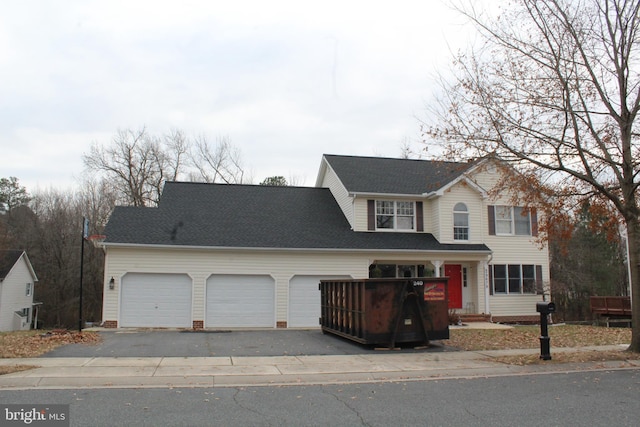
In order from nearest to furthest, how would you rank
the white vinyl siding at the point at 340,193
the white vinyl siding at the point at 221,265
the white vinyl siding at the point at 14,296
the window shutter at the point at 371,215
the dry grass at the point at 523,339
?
the dry grass at the point at 523,339 → the white vinyl siding at the point at 221,265 → the window shutter at the point at 371,215 → the white vinyl siding at the point at 340,193 → the white vinyl siding at the point at 14,296

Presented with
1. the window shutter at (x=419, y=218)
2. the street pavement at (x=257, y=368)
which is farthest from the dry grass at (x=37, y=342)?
the window shutter at (x=419, y=218)

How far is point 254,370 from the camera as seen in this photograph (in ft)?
35.3

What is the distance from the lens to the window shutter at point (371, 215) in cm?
2461

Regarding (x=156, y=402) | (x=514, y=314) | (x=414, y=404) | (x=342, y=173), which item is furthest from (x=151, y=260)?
(x=514, y=314)

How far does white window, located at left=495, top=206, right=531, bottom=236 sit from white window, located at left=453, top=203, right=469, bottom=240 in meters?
1.81

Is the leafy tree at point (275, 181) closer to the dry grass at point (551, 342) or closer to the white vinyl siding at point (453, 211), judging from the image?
the white vinyl siding at point (453, 211)

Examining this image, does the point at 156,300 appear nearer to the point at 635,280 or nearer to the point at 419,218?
the point at 419,218

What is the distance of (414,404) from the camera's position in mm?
7887

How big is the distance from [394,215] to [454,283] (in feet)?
14.4

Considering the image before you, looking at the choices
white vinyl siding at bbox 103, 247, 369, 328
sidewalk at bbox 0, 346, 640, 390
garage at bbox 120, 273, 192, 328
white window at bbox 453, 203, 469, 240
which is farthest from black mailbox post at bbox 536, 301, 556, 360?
garage at bbox 120, 273, 192, 328

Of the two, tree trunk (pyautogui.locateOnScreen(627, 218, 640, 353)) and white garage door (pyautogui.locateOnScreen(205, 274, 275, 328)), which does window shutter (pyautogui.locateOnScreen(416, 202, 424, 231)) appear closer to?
white garage door (pyautogui.locateOnScreen(205, 274, 275, 328))

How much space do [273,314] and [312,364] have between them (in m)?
10.5

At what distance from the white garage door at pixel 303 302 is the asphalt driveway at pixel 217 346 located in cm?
425

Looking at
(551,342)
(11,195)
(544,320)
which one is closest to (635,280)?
(544,320)
